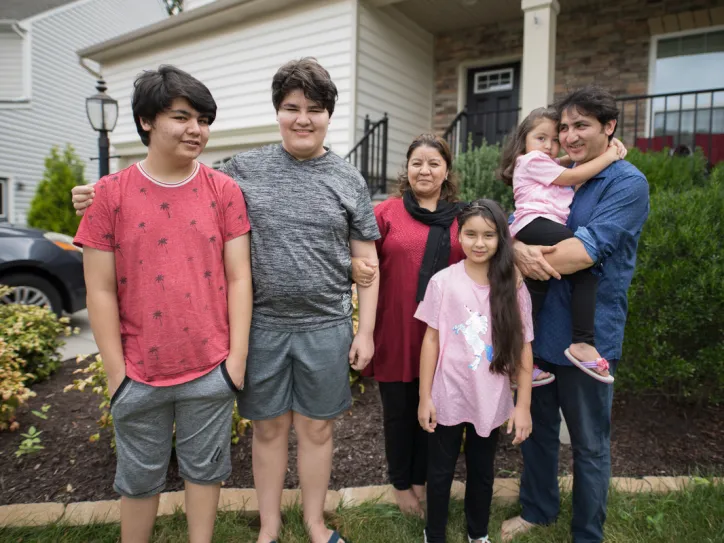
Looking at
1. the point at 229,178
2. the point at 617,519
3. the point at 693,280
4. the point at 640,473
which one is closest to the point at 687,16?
the point at 693,280

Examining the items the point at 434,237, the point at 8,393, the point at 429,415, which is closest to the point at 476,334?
the point at 429,415

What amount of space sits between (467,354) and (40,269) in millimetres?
5061

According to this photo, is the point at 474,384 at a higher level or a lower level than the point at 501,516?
higher

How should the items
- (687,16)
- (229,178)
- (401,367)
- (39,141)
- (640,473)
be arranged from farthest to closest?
(39,141), (687,16), (640,473), (401,367), (229,178)

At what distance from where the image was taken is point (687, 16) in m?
6.95

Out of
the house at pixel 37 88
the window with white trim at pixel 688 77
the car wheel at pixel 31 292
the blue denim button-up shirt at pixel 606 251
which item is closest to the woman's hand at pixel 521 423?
the blue denim button-up shirt at pixel 606 251

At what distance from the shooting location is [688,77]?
7.31 meters

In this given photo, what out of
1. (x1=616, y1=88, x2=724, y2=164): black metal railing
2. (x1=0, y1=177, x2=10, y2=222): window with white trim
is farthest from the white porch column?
(x1=0, y1=177, x2=10, y2=222): window with white trim

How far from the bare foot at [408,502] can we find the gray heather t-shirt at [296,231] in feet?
3.29

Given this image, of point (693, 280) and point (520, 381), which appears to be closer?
point (520, 381)

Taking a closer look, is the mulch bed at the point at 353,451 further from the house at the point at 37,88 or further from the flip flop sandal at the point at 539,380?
the house at the point at 37,88

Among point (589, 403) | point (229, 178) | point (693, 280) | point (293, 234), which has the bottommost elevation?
point (589, 403)

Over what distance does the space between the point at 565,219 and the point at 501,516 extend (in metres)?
1.45

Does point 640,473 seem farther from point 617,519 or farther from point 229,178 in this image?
point 229,178
